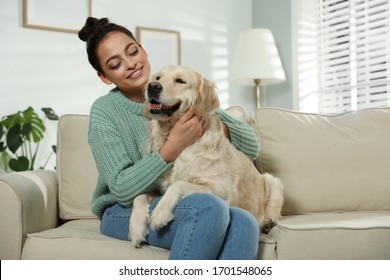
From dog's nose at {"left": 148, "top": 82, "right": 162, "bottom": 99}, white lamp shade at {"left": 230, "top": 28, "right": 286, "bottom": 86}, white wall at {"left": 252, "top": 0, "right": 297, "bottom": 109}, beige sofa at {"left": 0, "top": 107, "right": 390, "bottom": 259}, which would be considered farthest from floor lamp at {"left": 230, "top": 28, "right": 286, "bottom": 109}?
dog's nose at {"left": 148, "top": 82, "right": 162, "bottom": 99}

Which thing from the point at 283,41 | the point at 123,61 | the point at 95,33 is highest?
Result: the point at 283,41

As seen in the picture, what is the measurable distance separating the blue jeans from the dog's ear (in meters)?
0.38

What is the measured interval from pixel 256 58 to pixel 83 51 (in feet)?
4.67

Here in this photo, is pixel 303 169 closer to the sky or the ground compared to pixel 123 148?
closer to the ground

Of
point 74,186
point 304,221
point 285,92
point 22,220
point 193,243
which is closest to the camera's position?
point 193,243

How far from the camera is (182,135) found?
1745 millimetres

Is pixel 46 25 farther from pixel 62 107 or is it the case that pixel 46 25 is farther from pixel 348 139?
pixel 348 139

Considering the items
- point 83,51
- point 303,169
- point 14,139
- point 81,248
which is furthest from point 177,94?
point 83,51

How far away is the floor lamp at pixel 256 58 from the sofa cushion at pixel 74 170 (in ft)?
5.77

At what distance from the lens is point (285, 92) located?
14.3ft

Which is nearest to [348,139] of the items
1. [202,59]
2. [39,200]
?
[39,200]

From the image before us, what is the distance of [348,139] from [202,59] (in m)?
2.29

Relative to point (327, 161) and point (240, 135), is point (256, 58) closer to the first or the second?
point (327, 161)

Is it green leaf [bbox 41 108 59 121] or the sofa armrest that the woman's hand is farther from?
green leaf [bbox 41 108 59 121]
